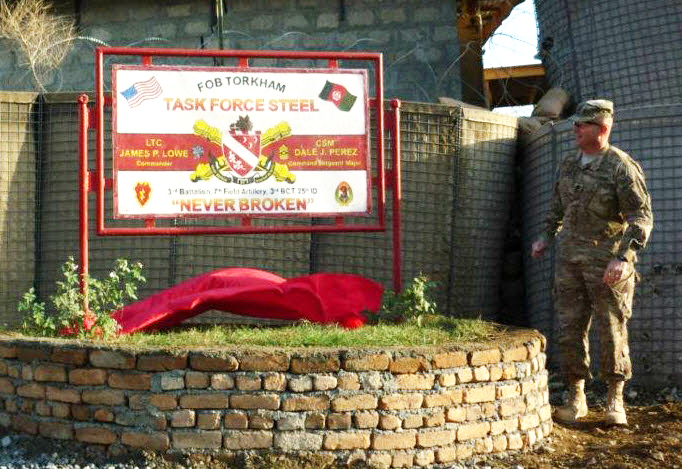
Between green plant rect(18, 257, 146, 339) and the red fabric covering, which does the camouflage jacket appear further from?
green plant rect(18, 257, 146, 339)

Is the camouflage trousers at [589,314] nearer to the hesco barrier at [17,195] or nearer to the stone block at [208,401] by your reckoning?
the stone block at [208,401]

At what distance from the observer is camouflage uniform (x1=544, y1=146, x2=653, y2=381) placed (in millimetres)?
6508

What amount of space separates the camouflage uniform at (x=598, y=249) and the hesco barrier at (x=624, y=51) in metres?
2.92

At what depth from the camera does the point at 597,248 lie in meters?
6.68

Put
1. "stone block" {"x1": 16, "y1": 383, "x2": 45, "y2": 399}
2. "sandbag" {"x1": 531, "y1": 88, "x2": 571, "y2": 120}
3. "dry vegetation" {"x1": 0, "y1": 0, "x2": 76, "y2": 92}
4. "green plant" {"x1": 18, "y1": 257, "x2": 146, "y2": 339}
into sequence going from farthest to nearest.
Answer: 1. "dry vegetation" {"x1": 0, "y1": 0, "x2": 76, "y2": 92}
2. "sandbag" {"x1": 531, "y1": 88, "x2": 571, "y2": 120}
3. "green plant" {"x1": 18, "y1": 257, "x2": 146, "y2": 339}
4. "stone block" {"x1": 16, "y1": 383, "x2": 45, "y2": 399}

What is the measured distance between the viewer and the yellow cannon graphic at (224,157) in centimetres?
692

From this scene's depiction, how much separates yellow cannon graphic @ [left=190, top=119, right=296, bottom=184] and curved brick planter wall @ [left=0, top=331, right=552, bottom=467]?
1662 mm

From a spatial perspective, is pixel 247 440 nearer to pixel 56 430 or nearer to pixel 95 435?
pixel 95 435

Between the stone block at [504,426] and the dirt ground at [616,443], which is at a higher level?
the stone block at [504,426]

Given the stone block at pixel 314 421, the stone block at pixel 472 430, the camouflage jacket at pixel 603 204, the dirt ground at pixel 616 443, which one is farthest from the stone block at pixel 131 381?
the camouflage jacket at pixel 603 204

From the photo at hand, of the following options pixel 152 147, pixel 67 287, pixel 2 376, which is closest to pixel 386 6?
pixel 152 147

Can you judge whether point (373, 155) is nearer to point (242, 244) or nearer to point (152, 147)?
point (242, 244)

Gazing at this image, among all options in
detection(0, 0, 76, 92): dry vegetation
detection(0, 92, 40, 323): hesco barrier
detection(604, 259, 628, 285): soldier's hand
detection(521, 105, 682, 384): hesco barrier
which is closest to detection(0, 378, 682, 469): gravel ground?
detection(604, 259, 628, 285): soldier's hand

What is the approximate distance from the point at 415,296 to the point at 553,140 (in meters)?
2.36
